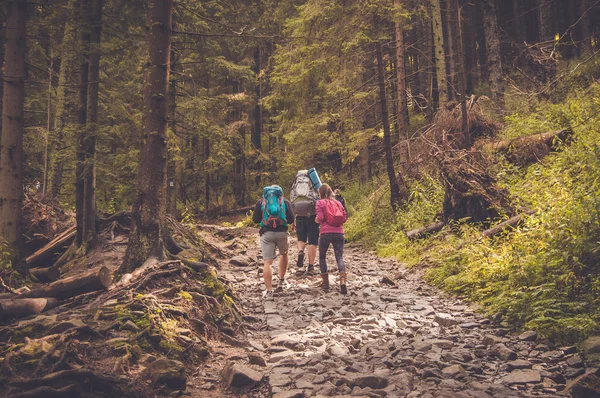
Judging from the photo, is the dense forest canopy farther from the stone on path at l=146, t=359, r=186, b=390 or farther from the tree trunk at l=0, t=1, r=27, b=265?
the stone on path at l=146, t=359, r=186, b=390

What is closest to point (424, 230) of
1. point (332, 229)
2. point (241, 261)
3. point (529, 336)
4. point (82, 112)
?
point (332, 229)

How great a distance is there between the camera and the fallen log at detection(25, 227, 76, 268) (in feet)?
37.7

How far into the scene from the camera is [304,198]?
10828 millimetres

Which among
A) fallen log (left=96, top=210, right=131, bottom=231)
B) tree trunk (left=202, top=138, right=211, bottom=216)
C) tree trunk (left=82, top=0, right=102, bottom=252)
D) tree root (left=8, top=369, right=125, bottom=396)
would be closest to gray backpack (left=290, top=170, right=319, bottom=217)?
fallen log (left=96, top=210, right=131, bottom=231)

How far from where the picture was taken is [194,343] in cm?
551

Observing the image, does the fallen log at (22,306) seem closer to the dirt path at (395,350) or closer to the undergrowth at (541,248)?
the dirt path at (395,350)

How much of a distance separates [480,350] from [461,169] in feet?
22.6

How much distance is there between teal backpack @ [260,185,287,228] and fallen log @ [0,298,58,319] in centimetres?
409

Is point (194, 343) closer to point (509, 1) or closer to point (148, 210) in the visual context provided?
point (148, 210)

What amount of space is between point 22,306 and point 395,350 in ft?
16.1

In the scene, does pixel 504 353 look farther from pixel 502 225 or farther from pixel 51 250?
pixel 51 250

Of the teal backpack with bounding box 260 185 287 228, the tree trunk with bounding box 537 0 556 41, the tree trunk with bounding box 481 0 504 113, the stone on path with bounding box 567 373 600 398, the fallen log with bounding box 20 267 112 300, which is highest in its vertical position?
the tree trunk with bounding box 537 0 556 41

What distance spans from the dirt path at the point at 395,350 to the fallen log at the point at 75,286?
2398 mm

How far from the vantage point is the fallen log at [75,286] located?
6.29 metres
